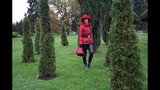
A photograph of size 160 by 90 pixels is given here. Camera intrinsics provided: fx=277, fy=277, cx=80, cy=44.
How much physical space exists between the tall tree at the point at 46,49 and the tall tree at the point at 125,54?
3.75 meters

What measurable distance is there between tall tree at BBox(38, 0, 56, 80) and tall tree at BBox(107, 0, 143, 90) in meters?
3.75

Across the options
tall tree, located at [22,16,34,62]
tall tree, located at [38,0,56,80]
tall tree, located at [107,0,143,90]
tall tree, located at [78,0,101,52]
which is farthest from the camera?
tall tree, located at [78,0,101,52]

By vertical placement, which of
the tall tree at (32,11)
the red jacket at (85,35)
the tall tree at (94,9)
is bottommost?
the red jacket at (85,35)

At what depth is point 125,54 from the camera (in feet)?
19.9

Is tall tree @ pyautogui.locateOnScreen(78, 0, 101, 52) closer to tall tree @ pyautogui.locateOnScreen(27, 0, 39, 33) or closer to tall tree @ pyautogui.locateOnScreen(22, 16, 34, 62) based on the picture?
tall tree @ pyautogui.locateOnScreen(22, 16, 34, 62)

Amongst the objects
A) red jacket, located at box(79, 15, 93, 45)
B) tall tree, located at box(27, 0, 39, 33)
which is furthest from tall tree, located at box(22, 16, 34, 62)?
tall tree, located at box(27, 0, 39, 33)

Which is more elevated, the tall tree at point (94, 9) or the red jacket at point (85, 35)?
the tall tree at point (94, 9)

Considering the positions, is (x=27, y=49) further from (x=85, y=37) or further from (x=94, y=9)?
(x=85, y=37)

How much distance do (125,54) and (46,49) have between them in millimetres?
4262

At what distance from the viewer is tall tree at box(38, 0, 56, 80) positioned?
374 inches

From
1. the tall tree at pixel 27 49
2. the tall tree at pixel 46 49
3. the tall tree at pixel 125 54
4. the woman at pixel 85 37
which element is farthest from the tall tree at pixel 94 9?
the tall tree at pixel 125 54

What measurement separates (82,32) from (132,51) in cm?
488

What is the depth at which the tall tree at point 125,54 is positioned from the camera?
6.00m

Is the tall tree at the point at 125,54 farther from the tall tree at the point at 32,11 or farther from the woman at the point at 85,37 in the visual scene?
the tall tree at the point at 32,11
